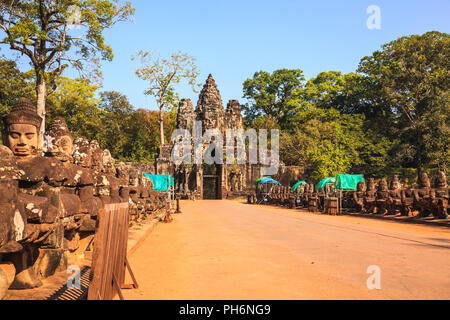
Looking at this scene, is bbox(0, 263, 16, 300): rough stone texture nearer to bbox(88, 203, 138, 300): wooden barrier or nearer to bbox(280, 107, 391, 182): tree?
bbox(88, 203, 138, 300): wooden barrier

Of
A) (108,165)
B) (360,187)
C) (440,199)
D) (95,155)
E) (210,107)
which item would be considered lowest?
(440,199)

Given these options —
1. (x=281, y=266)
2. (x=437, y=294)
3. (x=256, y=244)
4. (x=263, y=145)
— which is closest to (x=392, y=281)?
(x=437, y=294)

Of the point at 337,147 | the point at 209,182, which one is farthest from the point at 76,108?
the point at 337,147

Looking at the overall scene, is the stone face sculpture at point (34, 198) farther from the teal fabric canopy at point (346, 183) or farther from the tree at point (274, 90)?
the tree at point (274, 90)

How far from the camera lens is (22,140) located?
16.8ft

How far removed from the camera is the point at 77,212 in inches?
251

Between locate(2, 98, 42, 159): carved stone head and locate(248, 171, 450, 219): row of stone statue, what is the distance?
18.2 m

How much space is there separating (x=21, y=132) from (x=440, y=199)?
1849 cm

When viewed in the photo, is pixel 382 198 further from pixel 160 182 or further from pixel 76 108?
pixel 76 108

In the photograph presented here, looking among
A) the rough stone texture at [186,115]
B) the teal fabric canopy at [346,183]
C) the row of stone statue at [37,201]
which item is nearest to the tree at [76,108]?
the rough stone texture at [186,115]

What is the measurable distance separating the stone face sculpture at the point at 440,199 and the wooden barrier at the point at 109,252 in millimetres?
17354

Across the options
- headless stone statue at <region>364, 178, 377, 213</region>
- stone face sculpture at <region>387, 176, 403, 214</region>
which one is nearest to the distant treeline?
headless stone statue at <region>364, 178, 377, 213</region>

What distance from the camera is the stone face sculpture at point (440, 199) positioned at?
727 inches
